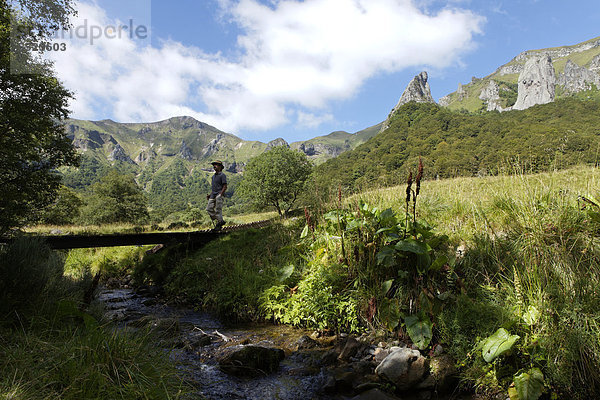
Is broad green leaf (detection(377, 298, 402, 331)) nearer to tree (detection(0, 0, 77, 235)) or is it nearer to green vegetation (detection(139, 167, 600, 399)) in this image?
green vegetation (detection(139, 167, 600, 399))

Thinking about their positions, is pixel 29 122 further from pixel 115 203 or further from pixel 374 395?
pixel 115 203

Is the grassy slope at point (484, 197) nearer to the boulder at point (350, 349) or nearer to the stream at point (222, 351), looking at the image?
the boulder at point (350, 349)

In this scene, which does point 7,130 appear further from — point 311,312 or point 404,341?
point 404,341

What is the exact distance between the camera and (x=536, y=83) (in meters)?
167

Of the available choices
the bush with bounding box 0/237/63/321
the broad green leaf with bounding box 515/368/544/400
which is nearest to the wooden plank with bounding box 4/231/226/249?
the bush with bounding box 0/237/63/321

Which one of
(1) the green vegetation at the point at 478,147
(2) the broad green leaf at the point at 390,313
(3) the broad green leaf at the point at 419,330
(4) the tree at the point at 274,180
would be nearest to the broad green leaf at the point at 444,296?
(3) the broad green leaf at the point at 419,330

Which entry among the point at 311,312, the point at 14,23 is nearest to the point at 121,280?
the point at 311,312

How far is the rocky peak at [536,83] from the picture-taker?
163m

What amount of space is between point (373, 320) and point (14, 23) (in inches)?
877

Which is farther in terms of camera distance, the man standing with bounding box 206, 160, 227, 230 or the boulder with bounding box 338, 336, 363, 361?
the man standing with bounding box 206, 160, 227, 230

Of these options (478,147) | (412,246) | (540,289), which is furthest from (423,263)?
(478,147)

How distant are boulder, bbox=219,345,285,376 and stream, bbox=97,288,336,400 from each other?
86 millimetres

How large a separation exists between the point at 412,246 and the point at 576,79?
24717cm

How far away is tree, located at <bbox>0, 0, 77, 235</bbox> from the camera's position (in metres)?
13.5
